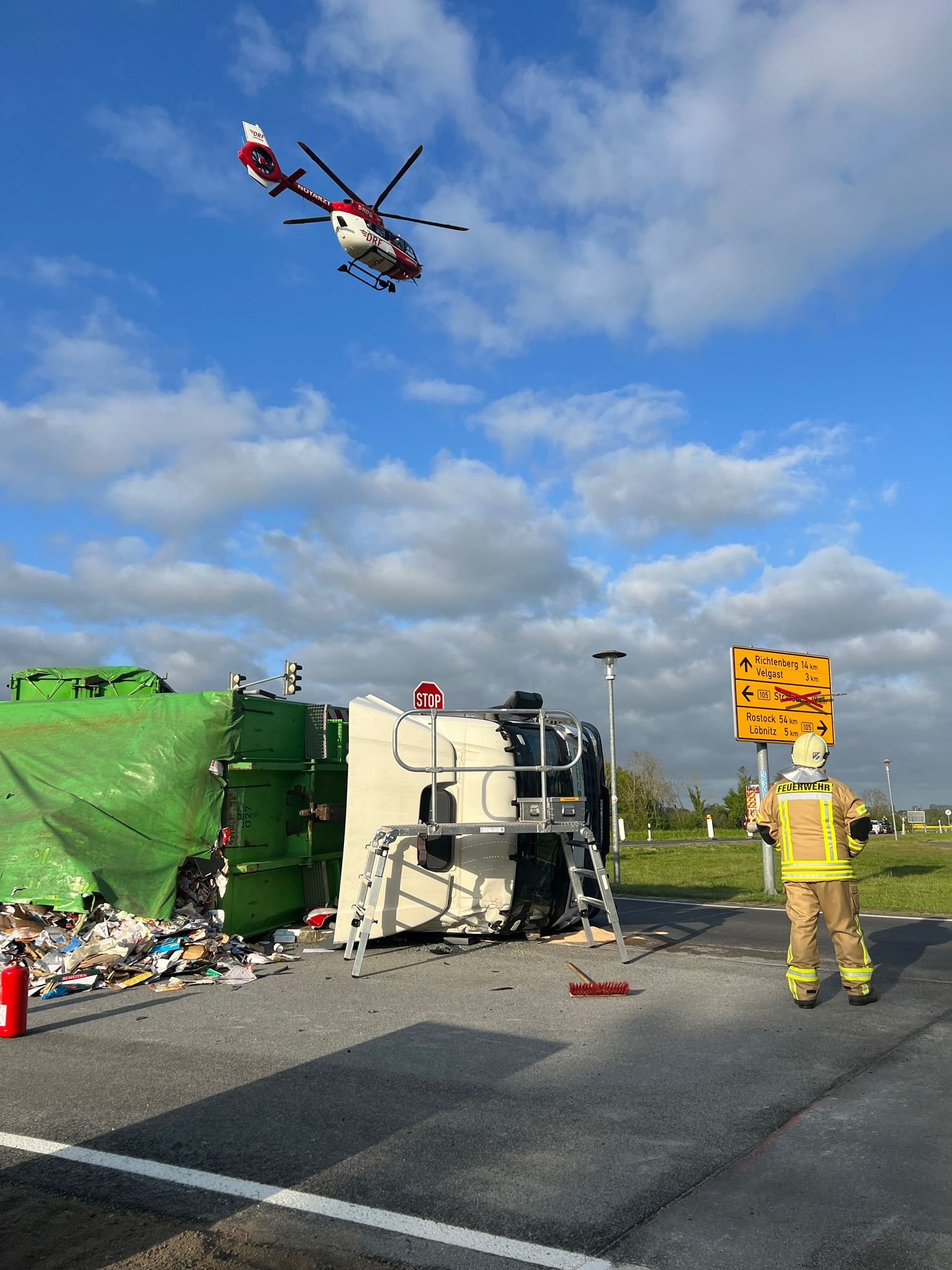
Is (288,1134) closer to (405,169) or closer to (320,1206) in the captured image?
(320,1206)

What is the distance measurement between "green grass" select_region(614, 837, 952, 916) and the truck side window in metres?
6.99

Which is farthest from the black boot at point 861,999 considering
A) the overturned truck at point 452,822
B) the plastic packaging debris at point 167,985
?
the plastic packaging debris at point 167,985

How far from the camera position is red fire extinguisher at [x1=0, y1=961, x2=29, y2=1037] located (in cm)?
654

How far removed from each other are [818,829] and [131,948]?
19.7ft

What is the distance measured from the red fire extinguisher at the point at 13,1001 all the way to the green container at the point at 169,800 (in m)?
2.68

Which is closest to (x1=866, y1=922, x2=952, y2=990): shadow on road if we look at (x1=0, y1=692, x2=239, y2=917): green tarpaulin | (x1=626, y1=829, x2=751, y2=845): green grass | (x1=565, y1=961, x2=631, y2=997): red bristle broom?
(x1=565, y1=961, x2=631, y2=997): red bristle broom

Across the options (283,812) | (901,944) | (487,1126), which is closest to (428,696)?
(283,812)

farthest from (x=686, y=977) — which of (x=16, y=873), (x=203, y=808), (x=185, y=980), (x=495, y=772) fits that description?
(x=16, y=873)

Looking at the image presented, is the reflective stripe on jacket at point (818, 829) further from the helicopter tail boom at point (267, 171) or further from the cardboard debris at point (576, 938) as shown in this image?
the helicopter tail boom at point (267, 171)

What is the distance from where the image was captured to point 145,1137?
449 centimetres

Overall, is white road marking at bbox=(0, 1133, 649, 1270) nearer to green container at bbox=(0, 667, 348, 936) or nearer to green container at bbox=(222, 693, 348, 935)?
green container at bbox=(0, 667, 348, 936)

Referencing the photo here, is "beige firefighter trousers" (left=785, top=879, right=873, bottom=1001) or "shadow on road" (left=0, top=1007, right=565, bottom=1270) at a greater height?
"beige firefighter trousers" (left=785, top=879, right=873, bottom=1001)

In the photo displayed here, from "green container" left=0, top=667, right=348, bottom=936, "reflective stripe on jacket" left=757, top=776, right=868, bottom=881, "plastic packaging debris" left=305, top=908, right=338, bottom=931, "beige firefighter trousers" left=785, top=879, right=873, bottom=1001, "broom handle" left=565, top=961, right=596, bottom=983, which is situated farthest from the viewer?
"plastic packaging debris" left=305, top=908, right=338, bottom=931

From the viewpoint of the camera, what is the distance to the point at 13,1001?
654 cm
